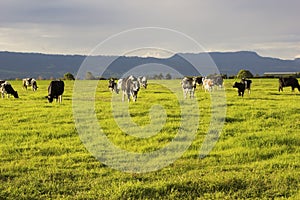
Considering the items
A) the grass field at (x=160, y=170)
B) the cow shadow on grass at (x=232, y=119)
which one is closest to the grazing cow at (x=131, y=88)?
the grass field at (x=160, y=170)

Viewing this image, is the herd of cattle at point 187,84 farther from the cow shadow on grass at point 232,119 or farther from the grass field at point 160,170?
the cow shadow on grass at point 232,119

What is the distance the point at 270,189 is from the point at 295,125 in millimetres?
8537

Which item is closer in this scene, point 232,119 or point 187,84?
→ point 232,119

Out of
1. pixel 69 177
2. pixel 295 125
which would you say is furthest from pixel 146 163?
pixel 295 125

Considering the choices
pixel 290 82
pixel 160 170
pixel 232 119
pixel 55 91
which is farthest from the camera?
pixel 290 82

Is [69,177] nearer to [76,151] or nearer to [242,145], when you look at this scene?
[76,151]

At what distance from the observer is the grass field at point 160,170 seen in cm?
932

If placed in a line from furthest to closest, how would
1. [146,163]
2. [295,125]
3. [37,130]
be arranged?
[295,125], [37,130], [146,163]

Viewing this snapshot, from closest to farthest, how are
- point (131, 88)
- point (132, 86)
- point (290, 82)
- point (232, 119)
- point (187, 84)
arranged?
1. point (232, 119)
2. point (132, 86)
3. point (131, 88)
4. point (187, 84)
5. point (290, 82)

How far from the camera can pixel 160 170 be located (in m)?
11.1

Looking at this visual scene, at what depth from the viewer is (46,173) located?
10.6 m

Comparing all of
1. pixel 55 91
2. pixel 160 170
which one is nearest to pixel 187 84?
pixel 55 91

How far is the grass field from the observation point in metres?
9.32

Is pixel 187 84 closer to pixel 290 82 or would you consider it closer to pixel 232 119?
pixel 232 119
